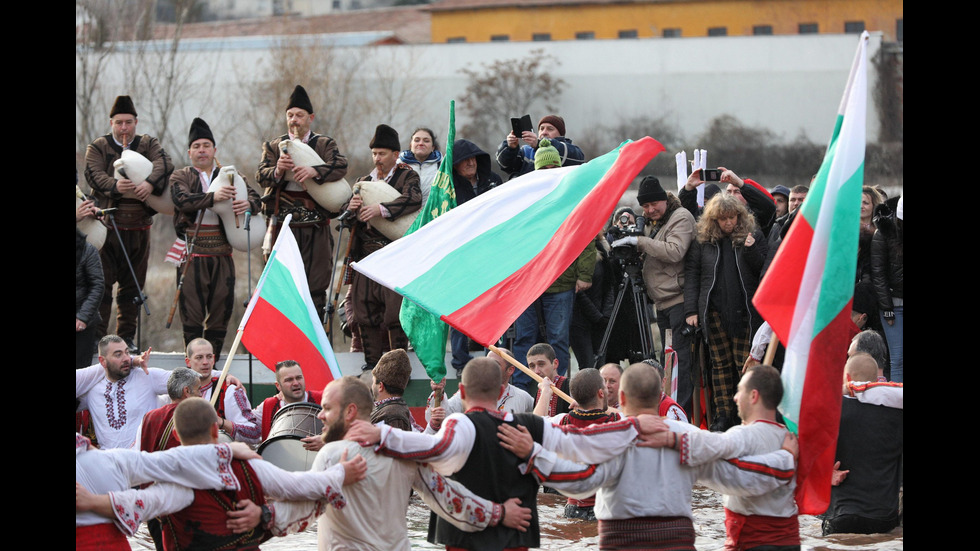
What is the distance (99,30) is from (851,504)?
3343 cm

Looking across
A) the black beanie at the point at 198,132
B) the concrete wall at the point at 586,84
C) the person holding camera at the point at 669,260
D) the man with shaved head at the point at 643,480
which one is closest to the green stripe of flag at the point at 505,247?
the man with shaved head at the point at 643,480

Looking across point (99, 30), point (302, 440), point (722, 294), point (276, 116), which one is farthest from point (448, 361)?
point (99, 30)

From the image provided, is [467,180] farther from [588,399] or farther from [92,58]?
[92,58]

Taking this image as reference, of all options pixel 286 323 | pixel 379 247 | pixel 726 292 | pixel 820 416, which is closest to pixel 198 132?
pixel 379 247

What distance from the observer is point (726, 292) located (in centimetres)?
1034

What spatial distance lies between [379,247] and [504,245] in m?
3.63

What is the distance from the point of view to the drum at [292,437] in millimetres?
7281

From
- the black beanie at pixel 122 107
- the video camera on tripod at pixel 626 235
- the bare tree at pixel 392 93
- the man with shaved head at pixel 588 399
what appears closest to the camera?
the man with shaved head at pixel 588 399

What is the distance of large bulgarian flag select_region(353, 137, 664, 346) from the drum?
1.08 metres

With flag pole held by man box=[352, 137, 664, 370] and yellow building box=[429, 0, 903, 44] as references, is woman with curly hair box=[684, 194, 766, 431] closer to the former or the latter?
flag pole held by man box=[352, 137, 664, 370]

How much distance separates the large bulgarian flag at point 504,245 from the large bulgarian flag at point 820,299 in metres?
1.70

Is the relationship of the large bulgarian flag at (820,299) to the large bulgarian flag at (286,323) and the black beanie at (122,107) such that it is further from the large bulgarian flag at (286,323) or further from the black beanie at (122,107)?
the black beanie at (122,107)

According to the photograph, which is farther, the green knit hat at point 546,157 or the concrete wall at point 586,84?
the concrete wall at point 586,84

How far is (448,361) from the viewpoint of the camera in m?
11.8
